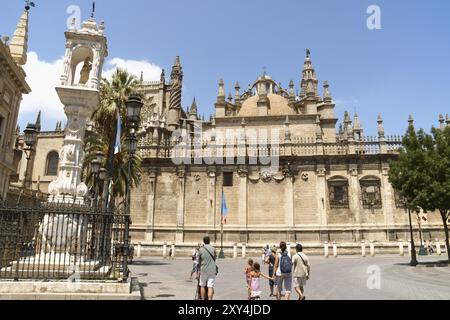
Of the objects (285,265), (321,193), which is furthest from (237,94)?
(285,265)

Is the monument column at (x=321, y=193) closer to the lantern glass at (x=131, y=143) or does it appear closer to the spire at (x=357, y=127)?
the spire at (x=357, y=127)

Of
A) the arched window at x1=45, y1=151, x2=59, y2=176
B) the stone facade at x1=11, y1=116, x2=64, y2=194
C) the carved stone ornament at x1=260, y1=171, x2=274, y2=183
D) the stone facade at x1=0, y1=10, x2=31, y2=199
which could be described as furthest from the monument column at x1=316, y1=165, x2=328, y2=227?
the arched window at x1=45, y1=151, x2=59, y2=176

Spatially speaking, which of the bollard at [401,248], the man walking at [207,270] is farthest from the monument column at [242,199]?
the man walking at [207,270]

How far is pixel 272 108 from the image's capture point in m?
42.2

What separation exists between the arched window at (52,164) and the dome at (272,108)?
25.2 metres

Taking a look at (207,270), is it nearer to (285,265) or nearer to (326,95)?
(285,265)

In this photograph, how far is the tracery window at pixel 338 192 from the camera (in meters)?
29.0

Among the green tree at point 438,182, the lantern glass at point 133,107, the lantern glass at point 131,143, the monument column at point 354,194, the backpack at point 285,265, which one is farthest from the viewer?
the monument column at point 354,194

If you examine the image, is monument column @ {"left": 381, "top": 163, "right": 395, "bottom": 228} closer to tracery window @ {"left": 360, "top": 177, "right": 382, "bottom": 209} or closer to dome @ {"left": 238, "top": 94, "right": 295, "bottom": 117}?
tracery window @ {"left": 360, "top": 177, "right": 382, "bottom": 209}

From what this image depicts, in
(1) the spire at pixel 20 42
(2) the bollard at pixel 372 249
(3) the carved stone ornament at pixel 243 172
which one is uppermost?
(1) the spire at pixel 20 42

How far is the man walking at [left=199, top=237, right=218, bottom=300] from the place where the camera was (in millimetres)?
7382

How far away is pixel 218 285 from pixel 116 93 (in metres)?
13.0

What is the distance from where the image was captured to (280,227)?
28.9 meters

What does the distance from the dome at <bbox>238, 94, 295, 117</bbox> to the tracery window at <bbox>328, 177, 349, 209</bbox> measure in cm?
1278
